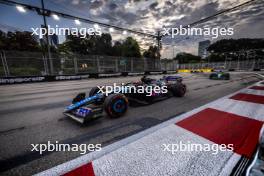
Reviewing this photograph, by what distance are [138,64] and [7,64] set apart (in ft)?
50.7

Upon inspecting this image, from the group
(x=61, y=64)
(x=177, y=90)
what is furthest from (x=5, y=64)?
(x=177, y=90)

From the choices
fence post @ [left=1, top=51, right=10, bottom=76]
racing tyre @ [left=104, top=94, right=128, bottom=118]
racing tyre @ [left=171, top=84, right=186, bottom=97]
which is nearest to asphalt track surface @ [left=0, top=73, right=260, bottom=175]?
racing tyre @ [left=104, top=94, right=128, bottom=118]

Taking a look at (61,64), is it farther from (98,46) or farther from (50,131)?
(98,46)

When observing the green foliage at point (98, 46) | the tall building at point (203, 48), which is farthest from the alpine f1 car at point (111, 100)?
the tall building at point (203, 48)

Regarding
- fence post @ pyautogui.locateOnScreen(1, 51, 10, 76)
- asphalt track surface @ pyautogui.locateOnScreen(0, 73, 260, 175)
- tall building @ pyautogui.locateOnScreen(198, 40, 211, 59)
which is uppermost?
tall building @ pyautogui.locateOnScreen(198, 40, 211, 59)

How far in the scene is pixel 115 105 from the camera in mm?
2611

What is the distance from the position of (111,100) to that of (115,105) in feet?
0.59

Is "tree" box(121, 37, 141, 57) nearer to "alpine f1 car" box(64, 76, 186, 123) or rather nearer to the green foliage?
Result: the green foliage

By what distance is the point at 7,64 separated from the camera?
33.4ft

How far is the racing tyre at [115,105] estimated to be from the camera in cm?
249

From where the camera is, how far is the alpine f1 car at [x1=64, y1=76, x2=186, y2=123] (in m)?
2.31

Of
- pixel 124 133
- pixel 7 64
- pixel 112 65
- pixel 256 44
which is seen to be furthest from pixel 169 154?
pixel 256 44

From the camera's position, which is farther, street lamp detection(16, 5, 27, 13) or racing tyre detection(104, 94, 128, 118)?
street lamp detection(16, 5, 27, 13)

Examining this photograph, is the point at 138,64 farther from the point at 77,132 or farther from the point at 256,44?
the point at 256,44
